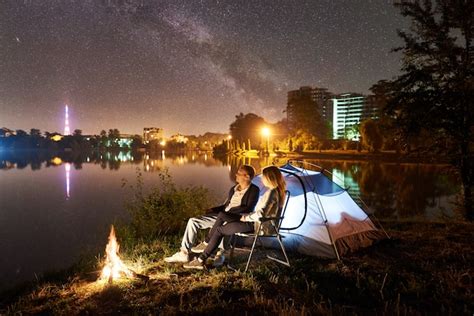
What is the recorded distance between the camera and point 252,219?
596 centimetres

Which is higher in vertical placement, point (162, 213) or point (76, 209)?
point (162, 213)

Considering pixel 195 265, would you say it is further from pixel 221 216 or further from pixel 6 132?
pixel 6 132

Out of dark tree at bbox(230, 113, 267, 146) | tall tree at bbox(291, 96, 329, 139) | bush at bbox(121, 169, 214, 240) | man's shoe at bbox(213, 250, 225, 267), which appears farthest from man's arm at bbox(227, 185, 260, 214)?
dark tree at bbox(230, 113, 267, 146)

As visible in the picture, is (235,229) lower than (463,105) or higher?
lower

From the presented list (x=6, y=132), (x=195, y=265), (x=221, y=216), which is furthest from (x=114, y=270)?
(x=6, y=132)

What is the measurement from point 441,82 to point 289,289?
7.85 m

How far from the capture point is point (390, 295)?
480cm

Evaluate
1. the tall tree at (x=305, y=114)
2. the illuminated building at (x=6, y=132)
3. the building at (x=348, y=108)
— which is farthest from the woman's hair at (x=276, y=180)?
the illuminated building at (x=6, y=132)

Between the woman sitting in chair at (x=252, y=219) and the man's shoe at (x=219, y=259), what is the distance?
0.24 meters

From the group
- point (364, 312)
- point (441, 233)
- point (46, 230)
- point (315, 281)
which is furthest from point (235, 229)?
point (46, 230)

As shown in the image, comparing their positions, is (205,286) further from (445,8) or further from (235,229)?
(445,8)

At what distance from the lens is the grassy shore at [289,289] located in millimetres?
4438

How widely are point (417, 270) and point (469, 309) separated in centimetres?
142

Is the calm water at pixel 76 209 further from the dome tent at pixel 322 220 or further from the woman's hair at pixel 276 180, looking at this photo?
the woman's hair at pixel 276 180
